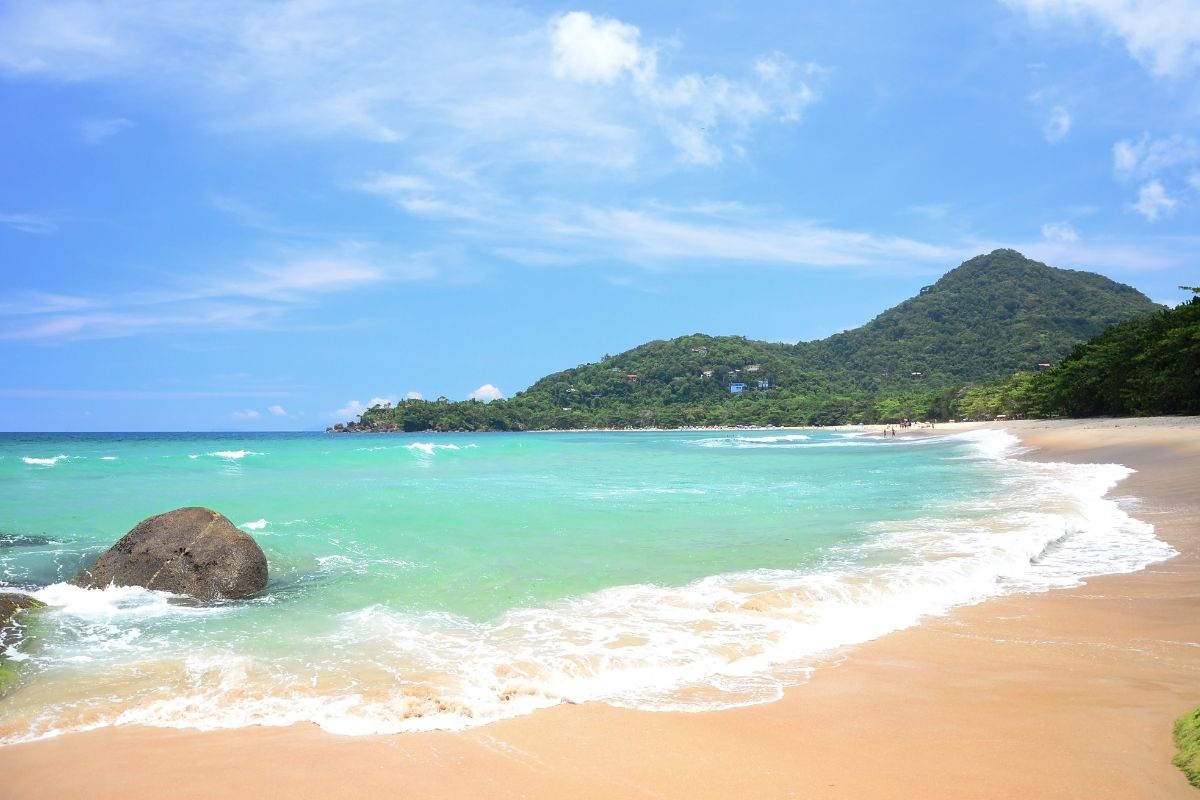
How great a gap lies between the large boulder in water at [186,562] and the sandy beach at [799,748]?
408 centimetres

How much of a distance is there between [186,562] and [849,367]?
6500 inches

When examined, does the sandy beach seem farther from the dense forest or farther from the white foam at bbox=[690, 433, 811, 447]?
the dense forest

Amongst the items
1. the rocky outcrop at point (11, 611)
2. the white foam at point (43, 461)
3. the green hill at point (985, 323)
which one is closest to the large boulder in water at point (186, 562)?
the rocky outcrop at point (11, 611)

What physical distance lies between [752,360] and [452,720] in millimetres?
163059

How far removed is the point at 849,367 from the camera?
525ft

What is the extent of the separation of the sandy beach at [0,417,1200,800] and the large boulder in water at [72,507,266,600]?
4075 millimetres

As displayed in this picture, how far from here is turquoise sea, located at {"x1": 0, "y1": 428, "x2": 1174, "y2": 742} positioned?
5121 mm

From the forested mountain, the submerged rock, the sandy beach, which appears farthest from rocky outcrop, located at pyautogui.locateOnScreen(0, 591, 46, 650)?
the forested mountain

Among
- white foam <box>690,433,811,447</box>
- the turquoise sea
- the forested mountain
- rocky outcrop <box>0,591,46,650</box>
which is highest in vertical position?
the forested mountain

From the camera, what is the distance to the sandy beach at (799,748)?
3584 mm

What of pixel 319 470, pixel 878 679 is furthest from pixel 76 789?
pixel 319 470

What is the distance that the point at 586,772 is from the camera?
12.5ft

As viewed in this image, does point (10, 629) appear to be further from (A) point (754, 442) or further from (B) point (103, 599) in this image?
(A) point (754, 442)

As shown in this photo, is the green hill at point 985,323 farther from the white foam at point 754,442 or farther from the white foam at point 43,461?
the white foam at point 43,461
